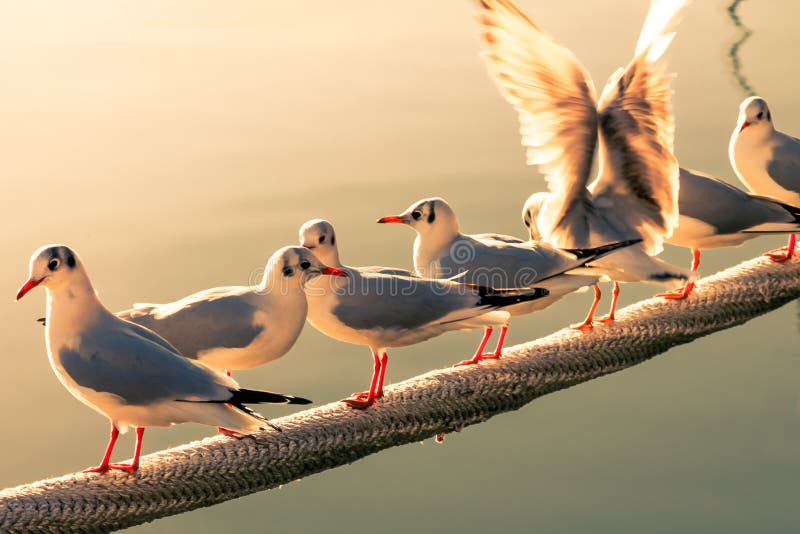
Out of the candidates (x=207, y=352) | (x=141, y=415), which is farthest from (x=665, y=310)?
(x=141, y=415)

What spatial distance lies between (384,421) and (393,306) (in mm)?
301

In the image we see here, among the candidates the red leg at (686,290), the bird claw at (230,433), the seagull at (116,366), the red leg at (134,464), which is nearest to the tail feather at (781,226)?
the red leg at (686,290)

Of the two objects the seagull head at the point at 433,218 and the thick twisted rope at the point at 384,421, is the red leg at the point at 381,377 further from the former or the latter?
the seagull head at the point at 433,218

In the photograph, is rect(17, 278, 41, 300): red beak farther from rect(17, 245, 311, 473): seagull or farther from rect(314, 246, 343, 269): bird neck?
rect(314, 246, 343, 269): bird neck

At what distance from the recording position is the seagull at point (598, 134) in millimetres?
3621

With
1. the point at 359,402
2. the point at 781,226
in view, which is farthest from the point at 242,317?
the point at 781,226

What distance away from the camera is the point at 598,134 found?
12.2 ft

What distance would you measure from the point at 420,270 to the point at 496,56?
2.01 feet

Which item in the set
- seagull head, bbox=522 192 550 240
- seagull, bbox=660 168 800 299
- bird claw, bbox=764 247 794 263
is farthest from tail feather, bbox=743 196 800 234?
seagull head, bbox=522 192 550 240

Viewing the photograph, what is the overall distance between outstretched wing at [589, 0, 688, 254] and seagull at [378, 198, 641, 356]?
0.22 metres

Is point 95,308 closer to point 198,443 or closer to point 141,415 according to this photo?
point 141,415

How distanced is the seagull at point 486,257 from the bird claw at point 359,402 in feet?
1.30

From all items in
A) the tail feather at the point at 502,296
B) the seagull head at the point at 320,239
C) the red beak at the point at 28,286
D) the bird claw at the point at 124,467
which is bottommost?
the bird claw at the point at 124,467

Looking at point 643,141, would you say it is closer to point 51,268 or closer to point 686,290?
point 686,290
